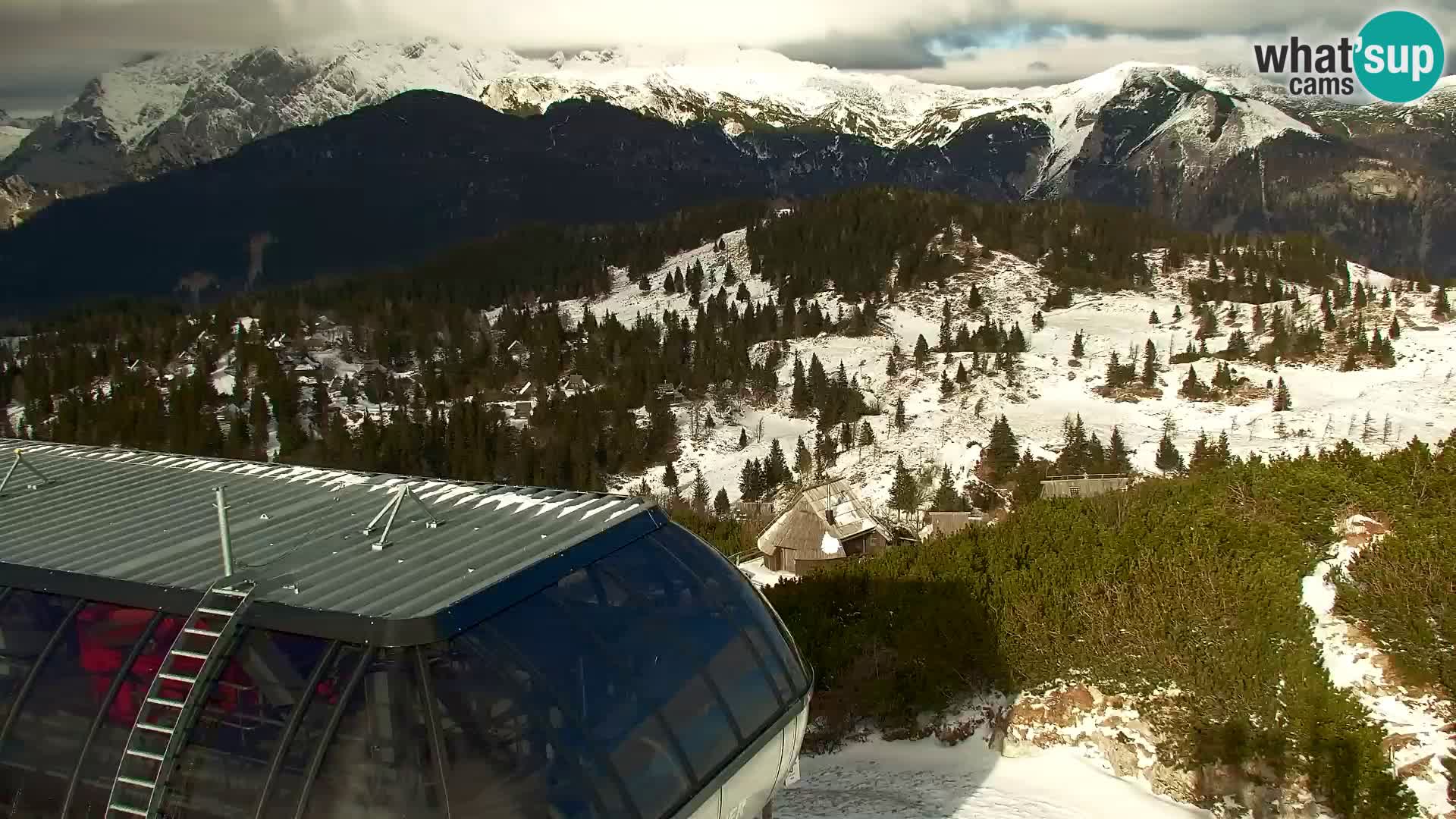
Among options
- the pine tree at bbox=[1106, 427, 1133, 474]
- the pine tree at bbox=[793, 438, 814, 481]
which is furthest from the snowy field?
the pine tree at bbox=[793, 438, 814, 481]

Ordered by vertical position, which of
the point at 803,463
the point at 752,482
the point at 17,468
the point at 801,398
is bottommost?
the point at 752,482

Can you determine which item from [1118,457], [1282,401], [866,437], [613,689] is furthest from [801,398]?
[613,689]

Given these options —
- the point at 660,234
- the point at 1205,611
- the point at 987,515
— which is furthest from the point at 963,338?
the point at 1205,611

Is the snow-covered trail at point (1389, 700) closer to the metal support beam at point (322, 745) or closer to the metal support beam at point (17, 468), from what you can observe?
the metal support beam at point (322, 745)

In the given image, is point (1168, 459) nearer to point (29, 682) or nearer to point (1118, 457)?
point (1118, 457)

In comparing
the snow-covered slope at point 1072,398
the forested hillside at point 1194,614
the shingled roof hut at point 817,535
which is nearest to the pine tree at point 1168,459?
the snow-covered slope at point 1072,398
